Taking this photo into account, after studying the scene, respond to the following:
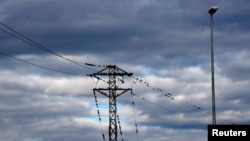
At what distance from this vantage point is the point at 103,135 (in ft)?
256

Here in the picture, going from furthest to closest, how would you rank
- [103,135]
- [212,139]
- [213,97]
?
[103,135] → [213,97] → [212,139]

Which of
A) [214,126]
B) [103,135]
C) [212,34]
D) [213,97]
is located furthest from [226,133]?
[103,135]

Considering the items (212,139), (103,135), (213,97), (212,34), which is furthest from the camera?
(103,135)

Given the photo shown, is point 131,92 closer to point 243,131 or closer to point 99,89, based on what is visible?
point 99,89

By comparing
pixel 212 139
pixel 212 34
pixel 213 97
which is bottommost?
pixel 212 139

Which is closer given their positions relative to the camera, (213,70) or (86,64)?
(213,70)

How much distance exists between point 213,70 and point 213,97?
275 centimetres

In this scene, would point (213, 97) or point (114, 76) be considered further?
point (114, 76)

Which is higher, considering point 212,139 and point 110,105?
point 110,105

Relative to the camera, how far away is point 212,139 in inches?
1842

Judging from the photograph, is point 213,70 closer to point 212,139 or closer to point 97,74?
point 212,139

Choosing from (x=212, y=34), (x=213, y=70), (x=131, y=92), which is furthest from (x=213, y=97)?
(x=131, y=92)

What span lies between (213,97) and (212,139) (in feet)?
20.5

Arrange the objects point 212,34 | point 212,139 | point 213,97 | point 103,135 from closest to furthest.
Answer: point 212,139
point 213,97
point 212,34
point 103,135
